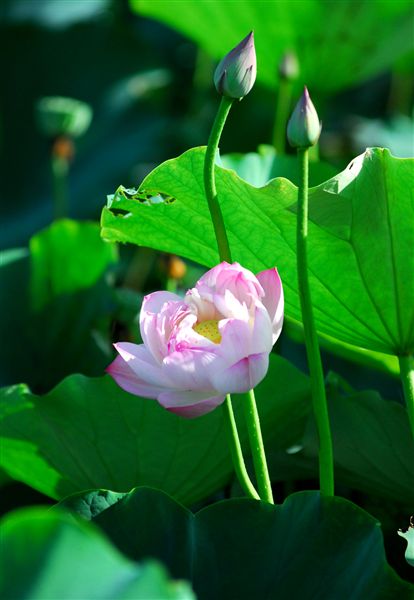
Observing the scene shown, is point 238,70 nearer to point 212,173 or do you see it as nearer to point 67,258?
point 212,173

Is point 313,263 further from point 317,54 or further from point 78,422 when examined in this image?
point 317,54

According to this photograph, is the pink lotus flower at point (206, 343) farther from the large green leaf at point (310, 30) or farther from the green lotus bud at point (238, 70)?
the large green leaf at point (310, 30)

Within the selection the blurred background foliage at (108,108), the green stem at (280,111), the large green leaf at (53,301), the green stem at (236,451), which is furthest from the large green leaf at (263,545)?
the blurred background foliage at (108,108)

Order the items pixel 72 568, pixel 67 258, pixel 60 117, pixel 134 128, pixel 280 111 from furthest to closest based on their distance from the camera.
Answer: pixel 134 128 < pixel 60 117 < pixel 280 111 < pixel 67 258 < pixel 72 568

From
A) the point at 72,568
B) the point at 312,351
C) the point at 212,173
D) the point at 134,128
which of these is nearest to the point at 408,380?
the point at 312,351

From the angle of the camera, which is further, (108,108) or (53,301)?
(108,108)

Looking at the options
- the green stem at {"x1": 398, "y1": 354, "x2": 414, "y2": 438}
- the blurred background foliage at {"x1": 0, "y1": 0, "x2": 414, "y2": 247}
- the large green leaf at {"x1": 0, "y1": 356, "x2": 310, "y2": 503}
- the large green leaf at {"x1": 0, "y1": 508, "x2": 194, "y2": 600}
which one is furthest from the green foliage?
the blurred background foliage at {"x1": 0, "y1": 0, "x2": 414, "y2": 247}
